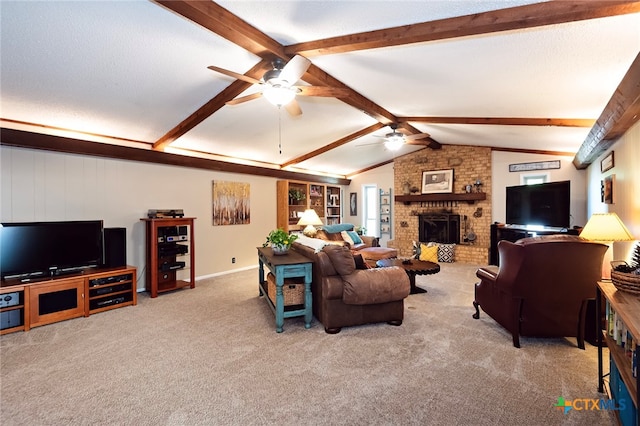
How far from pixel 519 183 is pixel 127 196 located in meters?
7.90

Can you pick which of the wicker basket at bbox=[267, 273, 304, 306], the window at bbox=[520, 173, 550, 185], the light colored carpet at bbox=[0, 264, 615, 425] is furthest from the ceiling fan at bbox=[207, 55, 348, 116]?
the window at bbox=[520, 173, 550, 185]

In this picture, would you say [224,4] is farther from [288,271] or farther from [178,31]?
[288,271]

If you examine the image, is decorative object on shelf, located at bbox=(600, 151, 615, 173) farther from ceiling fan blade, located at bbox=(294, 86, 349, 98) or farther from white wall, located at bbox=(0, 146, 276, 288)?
white wall, located at bbox=(0, 146, 276, 288)

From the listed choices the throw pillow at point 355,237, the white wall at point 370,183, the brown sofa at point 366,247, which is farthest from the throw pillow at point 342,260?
the white wall at point 370,183

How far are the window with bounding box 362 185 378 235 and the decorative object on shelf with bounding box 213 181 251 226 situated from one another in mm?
4018

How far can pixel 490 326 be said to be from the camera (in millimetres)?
3361

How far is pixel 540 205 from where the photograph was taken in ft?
19.0

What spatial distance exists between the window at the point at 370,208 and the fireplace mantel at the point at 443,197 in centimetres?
97

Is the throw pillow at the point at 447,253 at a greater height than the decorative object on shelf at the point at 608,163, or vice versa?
the decorative object on shelf at the point at 608,163

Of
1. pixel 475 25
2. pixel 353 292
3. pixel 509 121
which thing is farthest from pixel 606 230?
pixel 509 121

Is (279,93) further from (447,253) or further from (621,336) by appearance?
(447,253)

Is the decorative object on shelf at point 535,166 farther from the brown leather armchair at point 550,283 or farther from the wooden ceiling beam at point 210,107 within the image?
the wooden ceiling beam at point 210,107

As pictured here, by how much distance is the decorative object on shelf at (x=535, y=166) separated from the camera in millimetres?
6508

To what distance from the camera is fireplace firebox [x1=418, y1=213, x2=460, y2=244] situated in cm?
765
